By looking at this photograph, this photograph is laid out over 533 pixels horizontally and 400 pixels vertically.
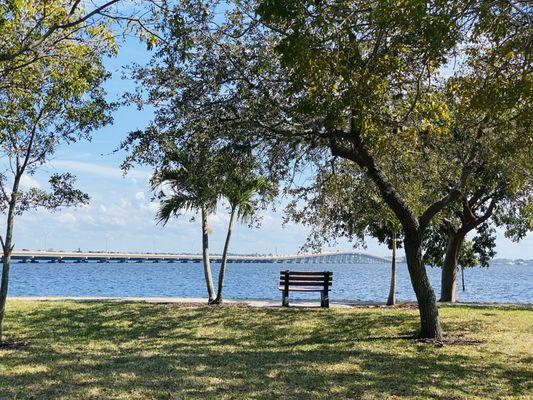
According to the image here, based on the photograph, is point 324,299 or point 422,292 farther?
point 324,299

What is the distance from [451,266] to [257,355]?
1355cm

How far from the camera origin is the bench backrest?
52.4 ft

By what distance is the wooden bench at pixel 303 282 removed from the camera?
1586 cm

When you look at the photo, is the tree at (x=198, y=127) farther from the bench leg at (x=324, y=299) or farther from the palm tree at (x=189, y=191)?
the bench leg at (x=324, y=299)

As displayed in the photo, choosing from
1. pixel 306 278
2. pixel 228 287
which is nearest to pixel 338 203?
pixel 306 278

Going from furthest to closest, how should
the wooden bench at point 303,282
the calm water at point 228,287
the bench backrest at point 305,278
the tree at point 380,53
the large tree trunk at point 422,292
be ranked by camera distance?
1. the calm water at point 228,287
2. the bench backrest at point 305,278
3. the wooden bench at point 303,282
4. the large tree trunk at point 422,292
5. the tree at point 380,53

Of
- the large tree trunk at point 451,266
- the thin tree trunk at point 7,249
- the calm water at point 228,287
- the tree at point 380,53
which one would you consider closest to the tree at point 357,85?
the tree at point 380,53

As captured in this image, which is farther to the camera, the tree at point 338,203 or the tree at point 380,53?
the tree at point 338,203

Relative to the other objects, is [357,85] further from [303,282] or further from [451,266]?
[451,266]

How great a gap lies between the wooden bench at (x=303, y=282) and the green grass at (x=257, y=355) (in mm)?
1225

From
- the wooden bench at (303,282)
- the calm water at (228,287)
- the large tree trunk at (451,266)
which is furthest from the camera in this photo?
the calm water at (228,287)

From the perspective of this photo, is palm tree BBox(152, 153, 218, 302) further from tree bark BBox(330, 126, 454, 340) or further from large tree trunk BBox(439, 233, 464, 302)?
large tree trunk BBox(439, 233, 464, 302)

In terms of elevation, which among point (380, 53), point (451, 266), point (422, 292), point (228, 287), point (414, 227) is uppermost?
point (380, 53)

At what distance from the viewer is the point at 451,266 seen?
20828 mm
